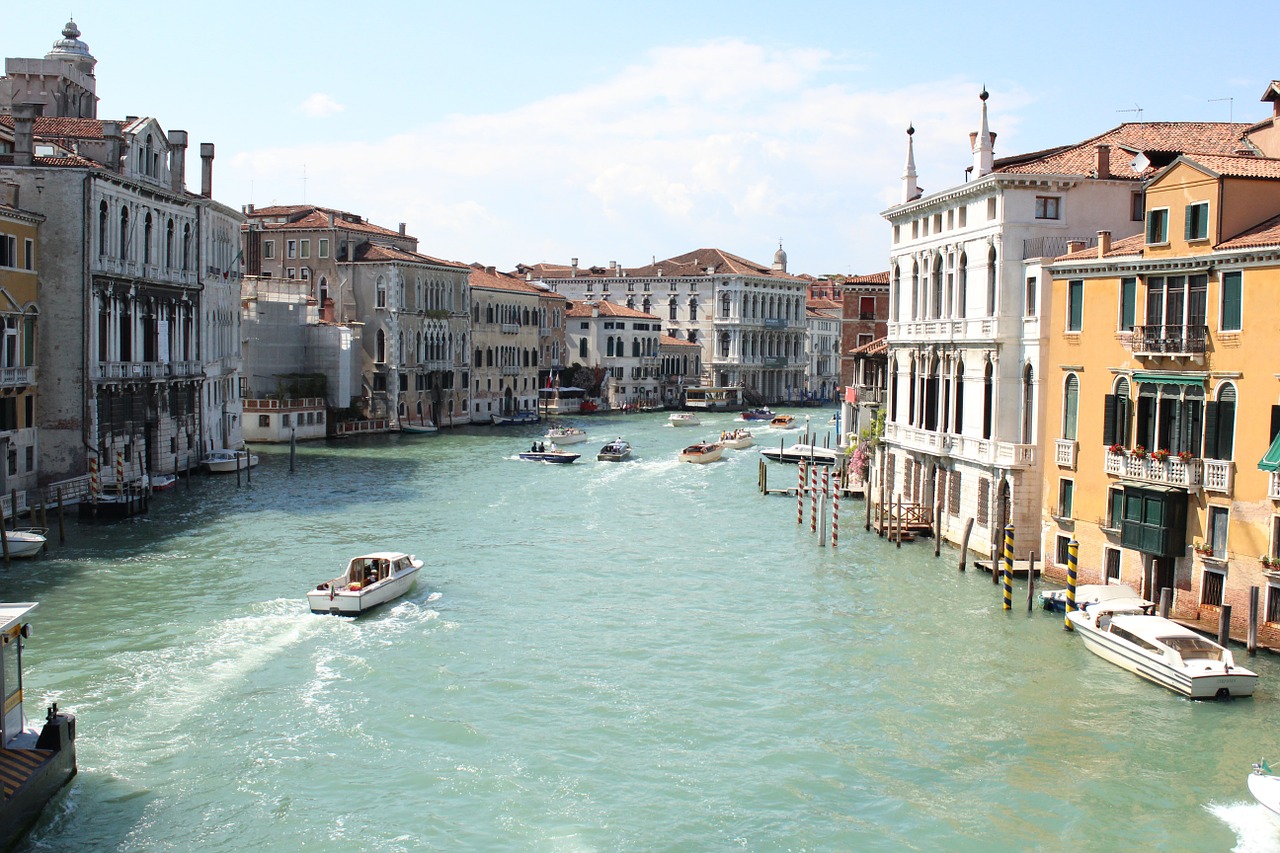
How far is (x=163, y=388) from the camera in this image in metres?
33.1

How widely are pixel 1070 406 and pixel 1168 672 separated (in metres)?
6.08

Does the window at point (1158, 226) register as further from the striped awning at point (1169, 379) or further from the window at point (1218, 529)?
the window at point (1218, 529)

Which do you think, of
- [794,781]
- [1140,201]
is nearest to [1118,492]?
[1140,201]

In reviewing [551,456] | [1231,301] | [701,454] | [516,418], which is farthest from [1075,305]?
[516,418]

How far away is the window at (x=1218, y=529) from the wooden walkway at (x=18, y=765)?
13.8 m

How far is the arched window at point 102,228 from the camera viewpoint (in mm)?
28875

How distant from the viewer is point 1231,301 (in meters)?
16.6

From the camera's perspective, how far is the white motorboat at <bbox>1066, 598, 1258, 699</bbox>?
1447 centimetres

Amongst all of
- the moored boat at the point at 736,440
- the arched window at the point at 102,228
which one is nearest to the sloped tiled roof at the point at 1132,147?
the arched window at the point at 102,228

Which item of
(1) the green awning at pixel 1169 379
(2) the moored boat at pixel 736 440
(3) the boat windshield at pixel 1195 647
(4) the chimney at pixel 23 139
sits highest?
(4) the chimney at pixel 23 139

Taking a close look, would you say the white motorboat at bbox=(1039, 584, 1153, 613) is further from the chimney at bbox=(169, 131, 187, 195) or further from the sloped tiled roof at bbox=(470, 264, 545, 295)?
the sloped tiled roof at bbox=(470, 264, 545, 295)

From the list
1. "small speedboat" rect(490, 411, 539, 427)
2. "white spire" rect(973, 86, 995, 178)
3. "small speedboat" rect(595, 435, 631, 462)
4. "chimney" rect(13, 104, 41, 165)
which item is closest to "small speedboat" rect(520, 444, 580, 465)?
"small speedboat" rect(595, 435, 631, 462)

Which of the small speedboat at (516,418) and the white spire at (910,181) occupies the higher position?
the white spire at (910,181)

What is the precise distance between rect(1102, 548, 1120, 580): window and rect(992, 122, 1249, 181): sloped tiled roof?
704 cm
